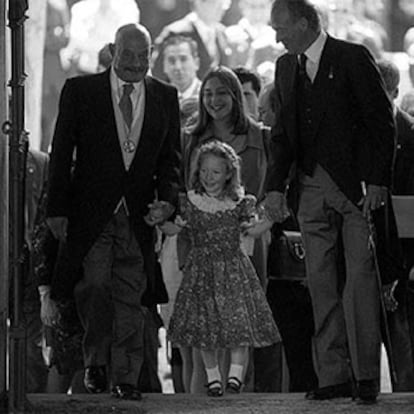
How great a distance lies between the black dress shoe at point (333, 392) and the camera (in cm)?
1063

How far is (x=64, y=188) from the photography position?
10812 mm

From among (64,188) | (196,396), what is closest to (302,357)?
(196,396)

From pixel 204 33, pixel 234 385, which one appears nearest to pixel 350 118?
pixel 234 385

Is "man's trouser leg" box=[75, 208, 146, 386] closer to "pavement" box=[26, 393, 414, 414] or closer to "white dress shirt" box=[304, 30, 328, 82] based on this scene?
"pavement" box=[26, 393, 414, 414]

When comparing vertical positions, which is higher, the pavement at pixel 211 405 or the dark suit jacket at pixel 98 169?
the dark suit jacket at pixel 98 169

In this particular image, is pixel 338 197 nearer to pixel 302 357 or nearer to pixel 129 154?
pixel 129 154

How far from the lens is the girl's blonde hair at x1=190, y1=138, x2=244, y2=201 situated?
1151cm

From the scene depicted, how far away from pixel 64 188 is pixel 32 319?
175 centimetres

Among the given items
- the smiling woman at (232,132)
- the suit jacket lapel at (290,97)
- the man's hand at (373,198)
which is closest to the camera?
the man's hand at (373,198)

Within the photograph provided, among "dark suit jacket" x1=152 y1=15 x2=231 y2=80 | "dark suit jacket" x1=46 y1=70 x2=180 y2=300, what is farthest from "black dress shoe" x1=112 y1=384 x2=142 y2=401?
"dark suit jacket" x1=152 y1=15 x2=231 y2=80

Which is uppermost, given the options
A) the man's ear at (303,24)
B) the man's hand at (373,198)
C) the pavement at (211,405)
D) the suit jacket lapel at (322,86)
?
the man's ear at (303,24)

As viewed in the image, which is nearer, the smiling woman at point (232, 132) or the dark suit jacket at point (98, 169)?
the dark suit jacket at point (98, 169)

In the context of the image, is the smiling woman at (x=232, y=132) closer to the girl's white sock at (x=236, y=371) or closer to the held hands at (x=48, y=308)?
the girl's white sock at (x=236, y=371)

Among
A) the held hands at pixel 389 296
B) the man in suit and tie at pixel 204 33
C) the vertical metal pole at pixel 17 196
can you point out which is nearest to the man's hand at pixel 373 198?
the held hands at pixel 389 296
